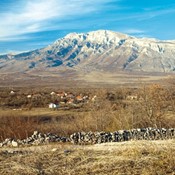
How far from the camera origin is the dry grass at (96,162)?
8.00m

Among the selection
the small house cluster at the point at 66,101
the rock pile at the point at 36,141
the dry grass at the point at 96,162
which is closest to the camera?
the dry grass at the point at 96,162

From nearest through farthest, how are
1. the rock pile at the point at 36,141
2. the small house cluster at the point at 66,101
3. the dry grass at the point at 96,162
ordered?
the dry grass at the point at 96,162, the rock pile at the point at 36,141, the small house cluster at the point at 66,101

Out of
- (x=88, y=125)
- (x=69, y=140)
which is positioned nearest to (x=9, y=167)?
(x=69, y=140)

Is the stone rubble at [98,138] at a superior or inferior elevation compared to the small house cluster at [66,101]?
superior

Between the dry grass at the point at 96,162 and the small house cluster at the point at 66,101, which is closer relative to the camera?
the dry grass at the point at 96,162

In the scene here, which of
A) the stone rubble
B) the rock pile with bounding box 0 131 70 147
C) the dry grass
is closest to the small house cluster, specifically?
the rock pile with bounding box 0 131 70 147

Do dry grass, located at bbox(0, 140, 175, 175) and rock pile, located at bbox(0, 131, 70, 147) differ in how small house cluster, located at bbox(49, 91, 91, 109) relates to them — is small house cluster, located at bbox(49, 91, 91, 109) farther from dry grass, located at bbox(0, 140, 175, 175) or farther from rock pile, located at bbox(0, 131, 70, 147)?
dry grass, located at bbox(0, 140, 175, 175)

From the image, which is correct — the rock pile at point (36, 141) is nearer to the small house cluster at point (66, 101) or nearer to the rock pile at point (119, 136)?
the rock pile at point (119, 136)

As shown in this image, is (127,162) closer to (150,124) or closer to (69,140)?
(69,140)

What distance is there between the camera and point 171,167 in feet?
25.3

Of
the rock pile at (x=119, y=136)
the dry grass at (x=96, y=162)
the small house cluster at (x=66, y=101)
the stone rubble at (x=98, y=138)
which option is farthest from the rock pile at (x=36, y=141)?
the small house cluster at (x=66, y=101)

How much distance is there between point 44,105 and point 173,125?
143 feet

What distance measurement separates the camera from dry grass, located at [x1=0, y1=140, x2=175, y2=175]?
800 cm

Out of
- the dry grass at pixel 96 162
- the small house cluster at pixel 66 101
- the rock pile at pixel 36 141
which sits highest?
the dry grass at pixel 96 162
